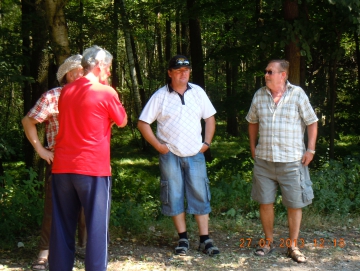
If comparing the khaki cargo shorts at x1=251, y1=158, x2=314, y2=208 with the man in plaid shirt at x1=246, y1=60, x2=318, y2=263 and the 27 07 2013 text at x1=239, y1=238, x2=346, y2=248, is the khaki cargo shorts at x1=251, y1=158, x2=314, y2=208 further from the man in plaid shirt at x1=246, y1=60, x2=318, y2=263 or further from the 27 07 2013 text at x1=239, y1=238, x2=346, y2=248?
the 27 07 2013 text at x1=239, y1=238, x2=346, y2=248

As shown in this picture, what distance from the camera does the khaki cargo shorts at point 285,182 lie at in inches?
206

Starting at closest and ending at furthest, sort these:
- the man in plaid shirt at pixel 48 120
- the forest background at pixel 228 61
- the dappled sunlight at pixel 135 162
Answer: the man in plaid shirt at pixel 48 120, the forest background at pixel 228 61, the dappled sunlight at pixel 135 162

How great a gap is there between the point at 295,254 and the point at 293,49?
12.7ft

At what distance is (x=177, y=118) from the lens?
522 centimetres

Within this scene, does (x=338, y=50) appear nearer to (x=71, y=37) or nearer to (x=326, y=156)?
(x=326, y=156)

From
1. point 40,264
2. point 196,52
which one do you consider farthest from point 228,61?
point 40,264

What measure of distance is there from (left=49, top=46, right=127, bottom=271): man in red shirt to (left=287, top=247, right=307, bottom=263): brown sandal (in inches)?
85.5

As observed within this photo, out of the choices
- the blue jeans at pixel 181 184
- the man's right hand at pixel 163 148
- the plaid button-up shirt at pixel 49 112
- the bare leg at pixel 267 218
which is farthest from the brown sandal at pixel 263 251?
the plaid button-up shirt at pixel 49 112

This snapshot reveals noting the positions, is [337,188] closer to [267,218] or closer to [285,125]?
[267,218]

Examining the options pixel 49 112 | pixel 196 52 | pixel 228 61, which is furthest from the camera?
pixel 196 52

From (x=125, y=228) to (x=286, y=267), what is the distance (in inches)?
77.0

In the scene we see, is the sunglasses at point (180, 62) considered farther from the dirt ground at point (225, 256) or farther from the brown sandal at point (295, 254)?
the brown sandal at point (295, 254)

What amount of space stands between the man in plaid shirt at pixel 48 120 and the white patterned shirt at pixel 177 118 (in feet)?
3.00

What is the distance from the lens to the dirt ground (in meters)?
5.02
